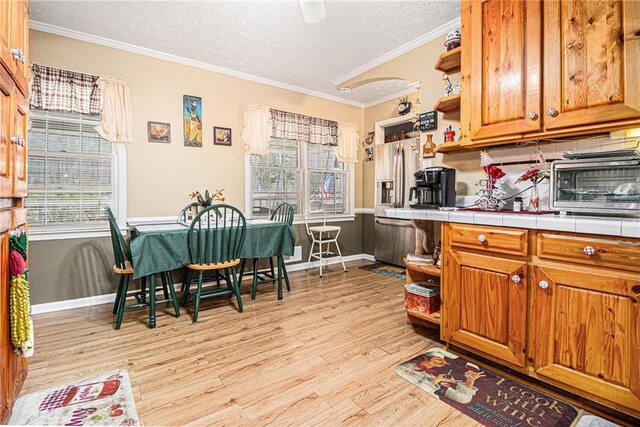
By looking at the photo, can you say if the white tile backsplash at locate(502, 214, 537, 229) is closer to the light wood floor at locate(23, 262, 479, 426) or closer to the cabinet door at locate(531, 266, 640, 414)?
the cabinet door at locate(531, 266, 640, 414)

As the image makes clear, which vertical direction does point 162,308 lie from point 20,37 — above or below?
below

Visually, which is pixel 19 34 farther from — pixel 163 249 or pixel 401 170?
pixel 401 170

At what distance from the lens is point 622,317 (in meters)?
1.37

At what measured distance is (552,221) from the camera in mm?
1546

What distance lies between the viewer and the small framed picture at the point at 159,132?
11.1ft

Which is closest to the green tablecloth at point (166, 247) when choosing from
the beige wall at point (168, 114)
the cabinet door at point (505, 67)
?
the beige wall at point (168, 114)

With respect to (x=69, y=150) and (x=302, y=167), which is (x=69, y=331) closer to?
(x=69, y=150)

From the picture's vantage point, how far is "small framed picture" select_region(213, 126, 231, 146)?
12.5 feet

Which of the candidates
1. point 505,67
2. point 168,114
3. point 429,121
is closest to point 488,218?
point 505,67

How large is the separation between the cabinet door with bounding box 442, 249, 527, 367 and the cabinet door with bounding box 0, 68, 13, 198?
2.30m

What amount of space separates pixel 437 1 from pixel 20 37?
2.79 m

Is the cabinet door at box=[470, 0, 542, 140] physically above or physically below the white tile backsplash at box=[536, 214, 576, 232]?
above

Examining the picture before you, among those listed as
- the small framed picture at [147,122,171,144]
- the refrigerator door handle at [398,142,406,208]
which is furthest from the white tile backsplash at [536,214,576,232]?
the small framed picture at [147,122,171,144]

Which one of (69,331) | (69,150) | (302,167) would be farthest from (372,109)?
(69,331)
